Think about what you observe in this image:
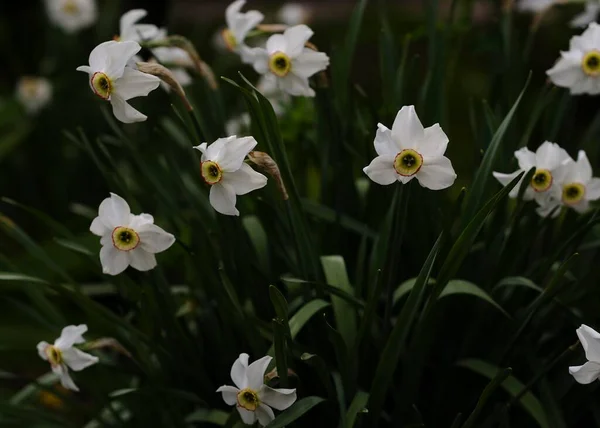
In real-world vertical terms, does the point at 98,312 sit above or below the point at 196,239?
below

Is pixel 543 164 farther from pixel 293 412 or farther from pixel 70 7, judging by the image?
pixel 70 7

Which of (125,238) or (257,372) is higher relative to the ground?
(125,238)

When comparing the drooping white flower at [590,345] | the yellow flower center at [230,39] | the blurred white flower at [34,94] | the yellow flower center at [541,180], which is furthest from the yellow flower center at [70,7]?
the drooping white flower at [590,345]

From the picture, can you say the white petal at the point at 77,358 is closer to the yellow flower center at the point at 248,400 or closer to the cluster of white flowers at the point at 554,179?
the yellow flower center at the point at 248,400

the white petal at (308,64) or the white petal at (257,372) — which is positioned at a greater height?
the white petal at (308,64)

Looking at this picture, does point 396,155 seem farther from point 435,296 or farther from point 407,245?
point 407,245

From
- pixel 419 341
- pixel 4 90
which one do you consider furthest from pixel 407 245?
pixel 4 90

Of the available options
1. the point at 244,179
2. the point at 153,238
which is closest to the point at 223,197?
the point at 244,179

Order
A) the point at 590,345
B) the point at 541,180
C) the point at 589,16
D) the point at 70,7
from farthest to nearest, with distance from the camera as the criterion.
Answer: the point at 70,7, the point at 589,16, the point at 541,180, the point at 590,345
